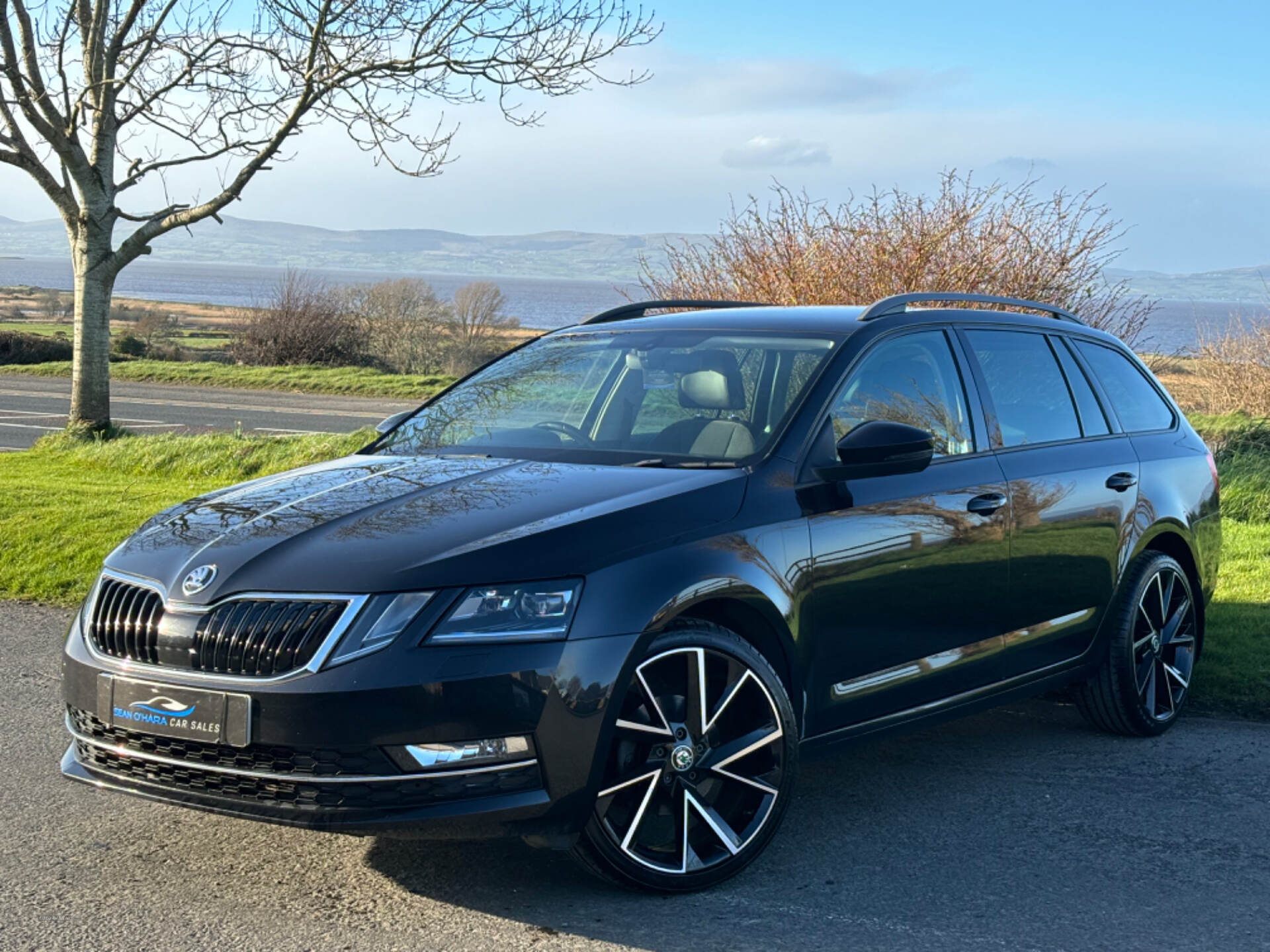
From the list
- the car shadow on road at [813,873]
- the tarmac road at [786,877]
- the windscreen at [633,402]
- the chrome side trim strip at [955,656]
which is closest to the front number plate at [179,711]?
the tarmac road at [786,877]

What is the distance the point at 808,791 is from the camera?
16.6ft

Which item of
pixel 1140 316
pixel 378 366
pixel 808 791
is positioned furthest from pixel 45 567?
pixel 378 366

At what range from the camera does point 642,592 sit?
3.86 metres

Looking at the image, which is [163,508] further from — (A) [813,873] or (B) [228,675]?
(A) [813,873]

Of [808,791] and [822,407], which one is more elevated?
[822,407]

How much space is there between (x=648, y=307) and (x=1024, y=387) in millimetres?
1686

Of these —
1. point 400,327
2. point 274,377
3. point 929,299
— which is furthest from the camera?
point 400,327

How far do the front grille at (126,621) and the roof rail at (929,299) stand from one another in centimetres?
267

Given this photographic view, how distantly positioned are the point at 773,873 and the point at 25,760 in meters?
2.85

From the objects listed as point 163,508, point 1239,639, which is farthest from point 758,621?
point 163,508

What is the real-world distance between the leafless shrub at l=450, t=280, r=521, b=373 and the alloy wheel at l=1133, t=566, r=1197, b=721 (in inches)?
1302

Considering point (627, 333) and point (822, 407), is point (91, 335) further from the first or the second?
point (822, 407)

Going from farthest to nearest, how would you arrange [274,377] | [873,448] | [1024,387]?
[274,377]
[1024,387]
[873,448]

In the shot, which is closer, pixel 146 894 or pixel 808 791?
pixel 146 894
